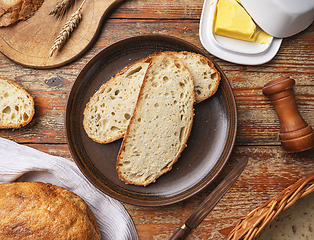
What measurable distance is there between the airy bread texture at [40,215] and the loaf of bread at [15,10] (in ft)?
4.32

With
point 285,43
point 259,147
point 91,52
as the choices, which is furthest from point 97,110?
point 285,43

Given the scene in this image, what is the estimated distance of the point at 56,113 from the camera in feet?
5.96

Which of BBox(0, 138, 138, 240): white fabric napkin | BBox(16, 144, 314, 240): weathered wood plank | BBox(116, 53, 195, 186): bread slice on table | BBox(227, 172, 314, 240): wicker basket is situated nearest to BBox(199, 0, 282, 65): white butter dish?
BBox(116, 53, 195, 186): bread slice on table

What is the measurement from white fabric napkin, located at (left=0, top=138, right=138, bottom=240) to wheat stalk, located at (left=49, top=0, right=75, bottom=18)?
113 cm

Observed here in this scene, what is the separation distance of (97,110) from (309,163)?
183cm

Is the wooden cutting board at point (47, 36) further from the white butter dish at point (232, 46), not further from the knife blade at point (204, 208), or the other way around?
the knife blade at point (204, 208)

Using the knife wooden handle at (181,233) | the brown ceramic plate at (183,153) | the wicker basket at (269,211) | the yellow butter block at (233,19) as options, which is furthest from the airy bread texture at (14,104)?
the wicker basket at (269,211)

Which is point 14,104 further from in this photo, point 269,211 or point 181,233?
point 269,211

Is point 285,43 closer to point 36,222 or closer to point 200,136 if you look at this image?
point 200,136

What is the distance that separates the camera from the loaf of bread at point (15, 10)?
5.59ft

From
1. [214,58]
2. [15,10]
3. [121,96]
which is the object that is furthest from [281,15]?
[15,10]

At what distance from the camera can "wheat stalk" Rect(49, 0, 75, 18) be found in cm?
172

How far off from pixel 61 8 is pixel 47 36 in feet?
0.84

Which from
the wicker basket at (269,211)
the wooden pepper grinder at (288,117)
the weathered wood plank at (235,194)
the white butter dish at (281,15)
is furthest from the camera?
the weathered wood plank at (235,194)
